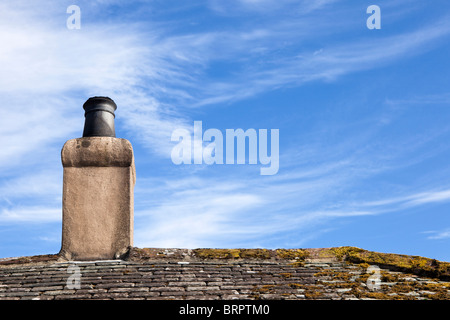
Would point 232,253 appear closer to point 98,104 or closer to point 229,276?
point 229,276

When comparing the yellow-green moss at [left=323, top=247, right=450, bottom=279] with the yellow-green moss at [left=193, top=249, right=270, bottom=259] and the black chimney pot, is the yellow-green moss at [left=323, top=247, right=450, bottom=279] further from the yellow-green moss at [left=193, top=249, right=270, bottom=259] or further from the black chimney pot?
the black chimney pot

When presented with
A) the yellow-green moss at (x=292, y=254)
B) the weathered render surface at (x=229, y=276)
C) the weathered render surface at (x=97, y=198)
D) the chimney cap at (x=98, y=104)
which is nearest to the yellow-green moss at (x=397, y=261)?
the weathered render surface at (x=229, y=276)

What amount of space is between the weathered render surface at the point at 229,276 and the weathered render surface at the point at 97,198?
0.30 metres

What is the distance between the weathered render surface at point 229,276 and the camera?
219 inches

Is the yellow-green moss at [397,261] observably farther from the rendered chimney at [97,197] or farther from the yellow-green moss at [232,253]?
the rendered chimney at [97,197]

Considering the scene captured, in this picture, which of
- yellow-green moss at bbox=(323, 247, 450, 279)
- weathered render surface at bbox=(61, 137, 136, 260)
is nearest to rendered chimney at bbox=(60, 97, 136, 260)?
weathered render surface at bbox=(61, 137, 136, 260)

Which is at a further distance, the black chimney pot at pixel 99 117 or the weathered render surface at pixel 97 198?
the black chimney pot at pixel 99 117

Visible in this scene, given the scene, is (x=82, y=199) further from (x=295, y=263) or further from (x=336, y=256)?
(x=336, y=256)

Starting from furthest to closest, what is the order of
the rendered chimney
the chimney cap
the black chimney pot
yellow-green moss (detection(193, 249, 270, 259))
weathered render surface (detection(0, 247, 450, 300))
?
the chimney cap
the black chimney pot
the rendered chimney
yellow-green moss (detection(193, 249, 270, 259))
weathered render surface (detection(0, 247, 450, 300))

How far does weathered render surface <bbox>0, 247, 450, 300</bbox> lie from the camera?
5559 millimetres

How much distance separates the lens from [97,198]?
729cm
